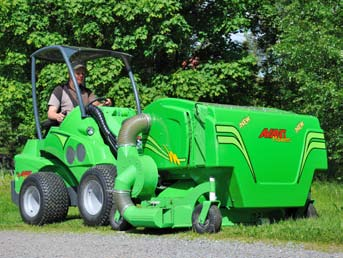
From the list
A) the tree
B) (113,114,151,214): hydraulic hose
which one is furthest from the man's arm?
the tree

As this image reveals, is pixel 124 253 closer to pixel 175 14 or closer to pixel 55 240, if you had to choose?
pixel 55 240

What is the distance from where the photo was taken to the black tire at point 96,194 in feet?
28.7

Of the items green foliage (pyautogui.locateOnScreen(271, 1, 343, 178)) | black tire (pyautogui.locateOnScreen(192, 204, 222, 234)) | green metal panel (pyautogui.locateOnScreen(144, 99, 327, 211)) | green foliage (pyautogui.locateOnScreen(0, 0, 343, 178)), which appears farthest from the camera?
green foliage (pyautogui.locateOnScreen(0, 0, 343, 178))

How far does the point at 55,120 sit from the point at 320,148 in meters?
3.94

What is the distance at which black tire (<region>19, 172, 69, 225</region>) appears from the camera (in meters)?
9.63

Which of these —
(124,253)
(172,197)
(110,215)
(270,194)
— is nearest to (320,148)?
(270,194)

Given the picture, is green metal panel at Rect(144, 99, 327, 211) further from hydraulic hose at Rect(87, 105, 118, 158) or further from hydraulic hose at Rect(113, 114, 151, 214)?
hydraulic hose at Rect(87, 105, 118, 158)

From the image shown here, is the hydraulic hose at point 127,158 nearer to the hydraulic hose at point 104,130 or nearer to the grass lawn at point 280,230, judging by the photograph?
the grass lawn at point 280,230

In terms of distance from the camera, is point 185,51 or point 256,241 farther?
point 185,51

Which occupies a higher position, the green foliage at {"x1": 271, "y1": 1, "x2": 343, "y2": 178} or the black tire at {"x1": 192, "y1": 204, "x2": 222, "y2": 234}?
the green foliage at {"x1": 271, "y1": 1, "x2": 343, "y2": 178}

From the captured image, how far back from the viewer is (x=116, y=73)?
64.4ft

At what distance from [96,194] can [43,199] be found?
999 millimetres

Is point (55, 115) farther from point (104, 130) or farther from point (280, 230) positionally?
point (280, 230)

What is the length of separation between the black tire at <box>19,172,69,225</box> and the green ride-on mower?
0.05 ft
